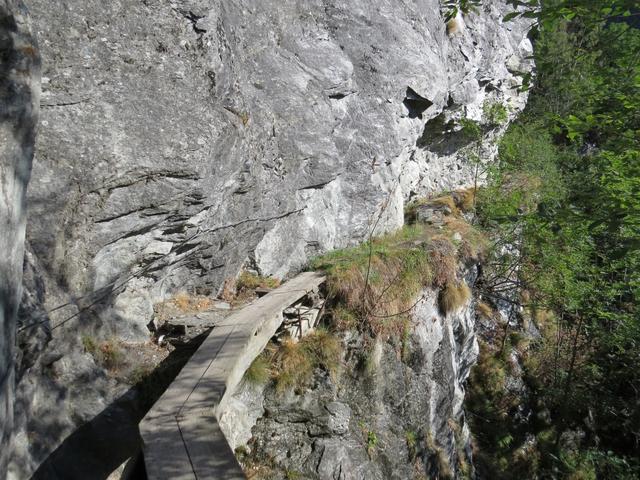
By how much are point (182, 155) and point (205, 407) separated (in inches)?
105

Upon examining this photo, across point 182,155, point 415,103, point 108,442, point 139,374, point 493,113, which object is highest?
point 493,113

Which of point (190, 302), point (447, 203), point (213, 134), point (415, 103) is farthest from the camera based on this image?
point (447, 203)

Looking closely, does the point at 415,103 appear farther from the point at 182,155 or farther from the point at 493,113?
the point at 182,155

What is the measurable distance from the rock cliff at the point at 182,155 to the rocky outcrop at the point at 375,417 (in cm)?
179

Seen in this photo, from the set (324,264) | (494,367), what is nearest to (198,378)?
(324,264)

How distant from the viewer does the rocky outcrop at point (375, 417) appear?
559cm

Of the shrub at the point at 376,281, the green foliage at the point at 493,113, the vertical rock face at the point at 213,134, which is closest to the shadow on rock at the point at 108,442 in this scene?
the vertical rock face at the point at 213,134

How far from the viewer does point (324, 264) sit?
781 cm

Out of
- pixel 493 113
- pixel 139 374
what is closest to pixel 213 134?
pixel 139 374

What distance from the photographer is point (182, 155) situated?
16.8ft

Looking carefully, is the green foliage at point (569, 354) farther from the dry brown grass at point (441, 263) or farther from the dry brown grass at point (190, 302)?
the dry brown grass at point (190, 302)

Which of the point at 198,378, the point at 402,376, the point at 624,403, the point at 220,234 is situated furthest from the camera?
the point at 624,403

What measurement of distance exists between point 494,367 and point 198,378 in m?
10.6

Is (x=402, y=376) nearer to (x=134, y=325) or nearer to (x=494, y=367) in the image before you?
(x=134, y=325)
